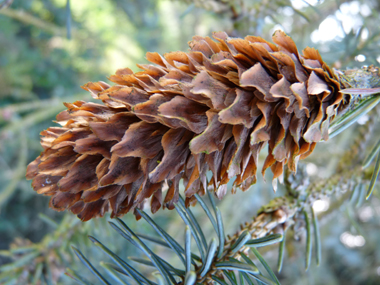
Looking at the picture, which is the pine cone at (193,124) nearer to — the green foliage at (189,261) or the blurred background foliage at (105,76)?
the green foliage at (189,261)

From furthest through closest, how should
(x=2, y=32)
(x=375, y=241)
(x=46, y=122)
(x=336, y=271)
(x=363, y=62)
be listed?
(x=2, y=32) → (x=46, y=122) → (x=336, y=271) → (x=375, y=241) → (x=363, y=62)

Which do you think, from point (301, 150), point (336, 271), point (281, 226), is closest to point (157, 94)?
point (301, 150)

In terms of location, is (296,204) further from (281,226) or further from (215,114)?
(215,114)

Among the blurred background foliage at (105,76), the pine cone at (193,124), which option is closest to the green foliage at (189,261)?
the pine cone at (193,124)

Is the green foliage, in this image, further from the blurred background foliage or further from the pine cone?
the blurred background foliage

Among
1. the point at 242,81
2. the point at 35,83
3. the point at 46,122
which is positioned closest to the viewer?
the point at 242,81
